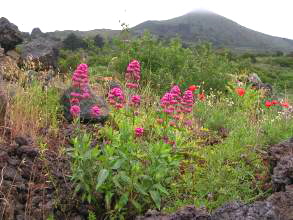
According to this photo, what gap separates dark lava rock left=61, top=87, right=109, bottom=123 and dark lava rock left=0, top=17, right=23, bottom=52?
734 cm

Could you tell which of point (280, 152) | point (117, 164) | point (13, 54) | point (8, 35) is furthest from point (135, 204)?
point (8, 35)

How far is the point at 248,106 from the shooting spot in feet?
28.6

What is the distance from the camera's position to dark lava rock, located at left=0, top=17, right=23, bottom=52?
42.3 ft

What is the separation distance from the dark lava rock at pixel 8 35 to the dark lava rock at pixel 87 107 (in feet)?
24.1

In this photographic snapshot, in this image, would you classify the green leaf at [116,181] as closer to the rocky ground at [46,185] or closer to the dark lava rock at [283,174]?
the rocky ground at [46,185]

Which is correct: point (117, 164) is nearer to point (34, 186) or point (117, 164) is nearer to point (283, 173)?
point (34, 186)

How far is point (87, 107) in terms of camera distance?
6.25 metres

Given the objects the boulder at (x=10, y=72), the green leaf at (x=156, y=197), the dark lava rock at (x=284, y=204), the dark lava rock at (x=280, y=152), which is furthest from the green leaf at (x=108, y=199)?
the boulder at (x=10, y=72)

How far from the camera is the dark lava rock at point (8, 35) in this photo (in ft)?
42.3

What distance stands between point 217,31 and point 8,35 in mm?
120796

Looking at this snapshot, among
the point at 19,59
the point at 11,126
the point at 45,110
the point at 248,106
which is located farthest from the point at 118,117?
the point at 19,59

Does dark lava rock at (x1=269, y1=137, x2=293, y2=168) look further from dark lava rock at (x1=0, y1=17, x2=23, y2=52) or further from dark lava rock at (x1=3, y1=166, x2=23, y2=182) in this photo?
dark lava rock at (x1=0, y1=17, x2=23, y2=52)

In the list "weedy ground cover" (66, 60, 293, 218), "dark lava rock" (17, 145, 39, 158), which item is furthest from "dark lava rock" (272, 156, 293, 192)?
"dark lava rock" (17, 145, 39, 158)

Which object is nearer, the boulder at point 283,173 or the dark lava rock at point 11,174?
the boulder at point 283,173
